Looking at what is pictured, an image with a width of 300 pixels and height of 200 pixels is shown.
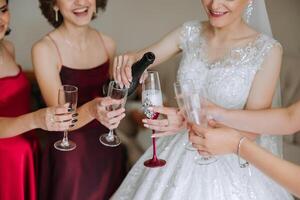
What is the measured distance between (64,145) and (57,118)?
0.19m

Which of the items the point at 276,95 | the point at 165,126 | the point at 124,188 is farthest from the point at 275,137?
the point at 124,188

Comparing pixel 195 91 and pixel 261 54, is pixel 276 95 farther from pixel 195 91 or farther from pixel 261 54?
pixel 195 91

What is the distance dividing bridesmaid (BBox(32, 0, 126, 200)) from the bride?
18cm

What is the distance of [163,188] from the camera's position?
1495 millimetres

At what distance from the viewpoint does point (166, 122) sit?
147cm

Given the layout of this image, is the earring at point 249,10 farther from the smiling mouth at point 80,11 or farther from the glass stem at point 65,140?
the glass stem at point 65,140

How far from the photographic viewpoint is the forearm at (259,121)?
4.65ft

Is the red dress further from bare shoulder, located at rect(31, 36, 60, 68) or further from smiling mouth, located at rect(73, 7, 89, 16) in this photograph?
smiling mouth, located at rect(73, 7, 89, 16)

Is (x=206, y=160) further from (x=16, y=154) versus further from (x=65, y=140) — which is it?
(x=16, y=154)

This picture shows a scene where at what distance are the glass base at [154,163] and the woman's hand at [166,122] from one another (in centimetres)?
13

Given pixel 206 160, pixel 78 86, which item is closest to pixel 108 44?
pixel 78 86

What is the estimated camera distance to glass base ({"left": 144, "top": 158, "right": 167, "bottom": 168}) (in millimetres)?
1543

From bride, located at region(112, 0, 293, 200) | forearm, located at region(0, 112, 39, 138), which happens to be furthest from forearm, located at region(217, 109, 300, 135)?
forearm, located at region(0, 112, 39, 138)

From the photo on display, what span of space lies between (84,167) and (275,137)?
2.34 feet
